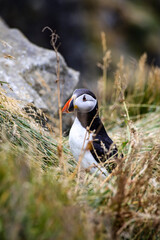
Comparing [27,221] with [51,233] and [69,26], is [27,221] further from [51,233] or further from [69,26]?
[69,26]

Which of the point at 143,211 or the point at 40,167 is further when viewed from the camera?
the point at 40,167

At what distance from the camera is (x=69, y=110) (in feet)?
9.08

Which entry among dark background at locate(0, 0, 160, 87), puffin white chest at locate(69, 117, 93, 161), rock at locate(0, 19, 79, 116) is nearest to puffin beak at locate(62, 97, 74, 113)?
puffin white chest at locate(69, 117, 93, 161)

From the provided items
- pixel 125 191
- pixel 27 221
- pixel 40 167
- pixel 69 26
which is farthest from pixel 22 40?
pixel 69 26

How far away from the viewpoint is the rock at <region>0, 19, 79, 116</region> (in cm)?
376

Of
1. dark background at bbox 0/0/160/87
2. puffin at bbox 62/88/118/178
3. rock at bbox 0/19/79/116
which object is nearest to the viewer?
puffin at bbox 62/88/118/178

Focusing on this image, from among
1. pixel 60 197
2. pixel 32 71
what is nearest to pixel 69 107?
pixel 60 197

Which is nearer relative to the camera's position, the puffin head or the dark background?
the puffin head

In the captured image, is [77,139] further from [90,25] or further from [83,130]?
[90,25]

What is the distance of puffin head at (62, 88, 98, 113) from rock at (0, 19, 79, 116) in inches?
37.7

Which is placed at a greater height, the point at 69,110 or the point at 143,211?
the point at 69,110

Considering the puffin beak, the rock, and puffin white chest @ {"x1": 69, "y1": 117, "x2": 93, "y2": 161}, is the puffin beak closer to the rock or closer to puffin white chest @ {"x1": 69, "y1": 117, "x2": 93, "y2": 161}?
puffin white chest @ {"x1": 69, "y1": 117, "x2": 93, "y2": 161}

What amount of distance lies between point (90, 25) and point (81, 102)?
8.01 meters

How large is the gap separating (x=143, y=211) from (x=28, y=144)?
1.03 metres
